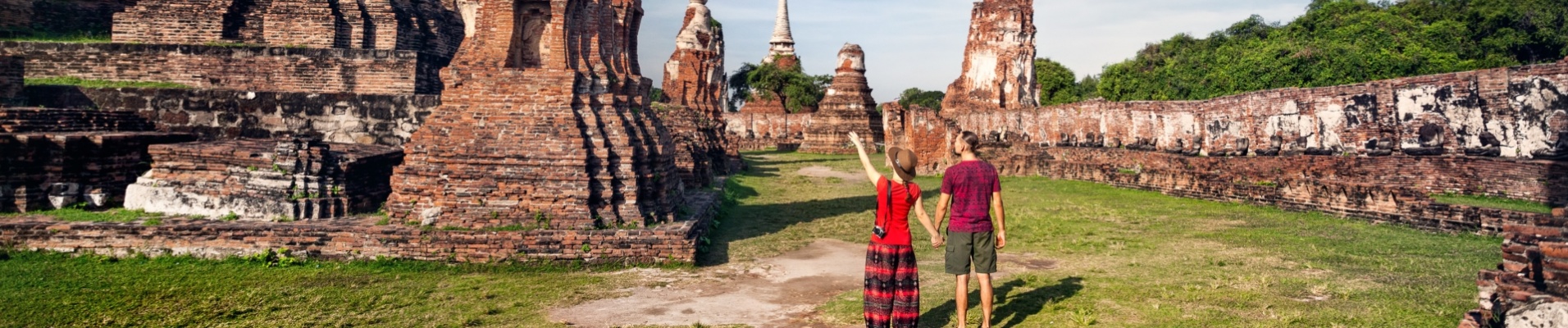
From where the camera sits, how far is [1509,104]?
9.84 meters

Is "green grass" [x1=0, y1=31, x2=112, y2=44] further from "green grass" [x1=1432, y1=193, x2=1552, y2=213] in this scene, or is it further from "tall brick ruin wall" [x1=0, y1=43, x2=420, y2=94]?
"green grass" [x1=1432, y1=193, x2=1552, y2=213]

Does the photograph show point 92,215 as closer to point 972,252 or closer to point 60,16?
point 972,252

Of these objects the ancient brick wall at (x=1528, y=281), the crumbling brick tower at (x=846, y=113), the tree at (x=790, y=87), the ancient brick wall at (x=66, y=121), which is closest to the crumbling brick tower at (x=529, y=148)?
the ancient brick wall at (x=66, y=121)

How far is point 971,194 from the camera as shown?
511 cm

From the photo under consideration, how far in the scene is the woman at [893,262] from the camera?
15.6 ft

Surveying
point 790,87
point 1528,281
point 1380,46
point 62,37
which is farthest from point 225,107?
point 790,87

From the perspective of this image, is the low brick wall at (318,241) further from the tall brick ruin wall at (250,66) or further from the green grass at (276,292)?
the tall brick ruin wall at (250,66)

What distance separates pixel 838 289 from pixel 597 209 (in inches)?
93.9

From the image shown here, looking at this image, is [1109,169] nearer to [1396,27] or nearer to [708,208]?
[708,208]

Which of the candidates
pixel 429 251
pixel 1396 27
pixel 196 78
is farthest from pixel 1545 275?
pixel 1396 27

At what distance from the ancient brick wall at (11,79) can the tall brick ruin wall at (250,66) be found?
1.26 metres

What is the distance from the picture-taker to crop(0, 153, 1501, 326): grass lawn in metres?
5.22

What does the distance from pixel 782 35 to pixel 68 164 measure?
40794mm

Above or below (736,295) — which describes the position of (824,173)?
above
